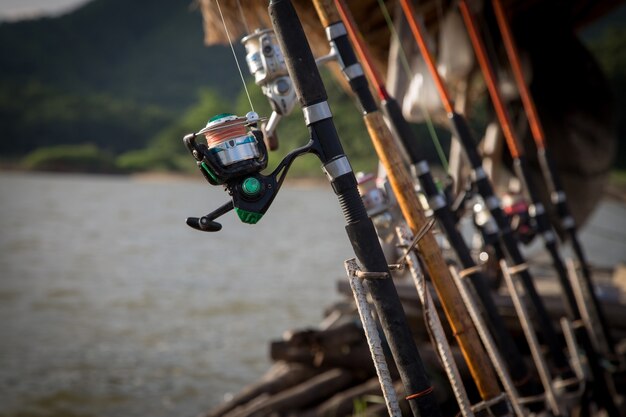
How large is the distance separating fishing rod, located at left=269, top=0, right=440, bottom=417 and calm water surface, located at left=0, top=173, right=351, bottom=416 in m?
5.84

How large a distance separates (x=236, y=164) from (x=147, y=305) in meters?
12.6

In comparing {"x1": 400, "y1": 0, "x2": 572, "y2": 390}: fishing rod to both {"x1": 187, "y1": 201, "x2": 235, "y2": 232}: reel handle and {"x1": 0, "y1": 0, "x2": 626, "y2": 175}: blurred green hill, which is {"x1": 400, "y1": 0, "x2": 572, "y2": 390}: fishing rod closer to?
{"x1": 187, "y1": 201, "x2": 235, "y2": 232}: reel handle

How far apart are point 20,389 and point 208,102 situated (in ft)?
213

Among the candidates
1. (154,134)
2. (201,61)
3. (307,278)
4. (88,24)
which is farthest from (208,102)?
(307,278)

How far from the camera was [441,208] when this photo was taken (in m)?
3.24

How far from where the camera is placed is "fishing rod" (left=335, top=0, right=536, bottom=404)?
Result: 3203 millimetres

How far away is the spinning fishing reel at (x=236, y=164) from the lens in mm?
2141

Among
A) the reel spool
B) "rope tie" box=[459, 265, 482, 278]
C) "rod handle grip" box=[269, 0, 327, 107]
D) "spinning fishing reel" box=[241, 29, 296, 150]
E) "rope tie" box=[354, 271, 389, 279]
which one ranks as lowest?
"rope tie" box=[354, 271, 389, 279]

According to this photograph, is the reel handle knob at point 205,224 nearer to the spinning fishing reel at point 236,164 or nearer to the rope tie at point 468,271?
the spinning fishing reel at point 236,164

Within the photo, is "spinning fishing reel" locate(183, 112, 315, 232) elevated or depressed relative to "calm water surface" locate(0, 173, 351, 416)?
depressed

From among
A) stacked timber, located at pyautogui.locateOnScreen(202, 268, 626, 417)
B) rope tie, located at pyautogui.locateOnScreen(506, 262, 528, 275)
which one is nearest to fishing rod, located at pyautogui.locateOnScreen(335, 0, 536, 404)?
rope tie, located at pyautogui.locateOnScreen(506, 262, 528, 275)

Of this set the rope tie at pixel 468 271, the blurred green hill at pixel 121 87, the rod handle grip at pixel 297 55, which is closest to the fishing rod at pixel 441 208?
the rope tie at pixel 468 271

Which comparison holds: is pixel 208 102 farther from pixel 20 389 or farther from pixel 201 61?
pixel 20 389

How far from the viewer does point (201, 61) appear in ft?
324
